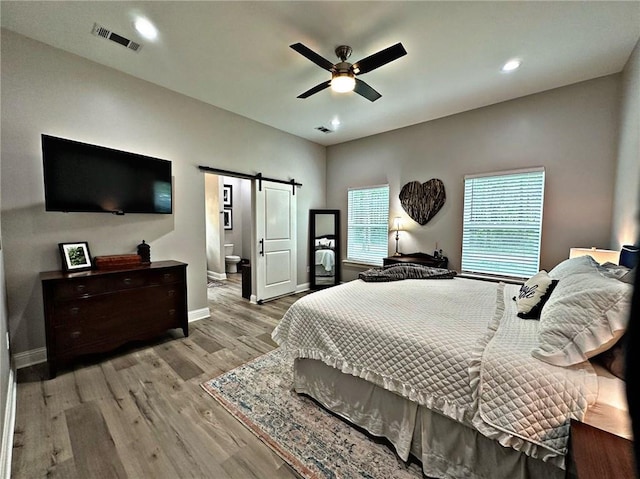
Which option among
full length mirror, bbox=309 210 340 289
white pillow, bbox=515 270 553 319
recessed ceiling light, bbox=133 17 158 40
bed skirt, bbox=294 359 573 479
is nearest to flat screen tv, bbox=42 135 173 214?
recessed ceiling light, bbox=133 17 158 40

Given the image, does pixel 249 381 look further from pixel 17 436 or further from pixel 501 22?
pixel 501 22

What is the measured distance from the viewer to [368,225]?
16.7ft

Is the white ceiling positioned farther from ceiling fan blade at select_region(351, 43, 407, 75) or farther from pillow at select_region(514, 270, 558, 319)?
pillow at select_region(514, 270, 558, 319)

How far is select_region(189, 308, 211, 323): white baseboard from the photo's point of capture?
11.8 ft

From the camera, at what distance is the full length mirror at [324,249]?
17.8 feet

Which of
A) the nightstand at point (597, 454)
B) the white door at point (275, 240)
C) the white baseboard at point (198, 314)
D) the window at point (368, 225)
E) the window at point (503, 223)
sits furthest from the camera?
the window at point (368, 225)

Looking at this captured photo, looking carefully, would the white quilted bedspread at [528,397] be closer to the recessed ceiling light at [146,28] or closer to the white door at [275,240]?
the recessed ceiling light at [146,28]

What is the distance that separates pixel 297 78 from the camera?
301cm

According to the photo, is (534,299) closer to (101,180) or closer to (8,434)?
(8,434)

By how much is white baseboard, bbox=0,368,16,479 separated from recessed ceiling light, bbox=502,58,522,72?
4.78m

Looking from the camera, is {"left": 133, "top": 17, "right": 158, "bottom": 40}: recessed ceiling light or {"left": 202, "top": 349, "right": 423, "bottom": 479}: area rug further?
{"left": 133, "top": 17, "right": 158, "bottom": 40}: recessed ceiling light

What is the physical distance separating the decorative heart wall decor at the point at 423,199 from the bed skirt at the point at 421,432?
10.1 feet

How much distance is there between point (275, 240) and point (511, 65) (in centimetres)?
379

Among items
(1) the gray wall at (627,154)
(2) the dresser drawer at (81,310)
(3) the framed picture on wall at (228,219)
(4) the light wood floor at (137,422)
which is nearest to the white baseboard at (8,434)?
(4) the light wood floor at (137,422)
